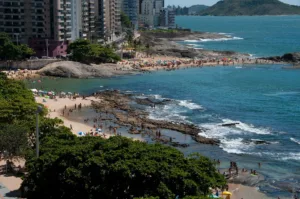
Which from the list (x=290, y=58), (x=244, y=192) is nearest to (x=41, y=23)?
(x=290, y=58)

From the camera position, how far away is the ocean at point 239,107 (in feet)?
146

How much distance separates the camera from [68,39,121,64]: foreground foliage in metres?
98.0

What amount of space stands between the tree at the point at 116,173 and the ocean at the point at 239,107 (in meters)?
12.1

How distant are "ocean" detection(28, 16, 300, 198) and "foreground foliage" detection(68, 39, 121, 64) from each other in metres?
10.1

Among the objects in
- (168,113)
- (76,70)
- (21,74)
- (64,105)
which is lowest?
(168,113)

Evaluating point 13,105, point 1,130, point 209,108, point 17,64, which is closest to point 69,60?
point 17,64

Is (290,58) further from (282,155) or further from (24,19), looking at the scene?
(282,155)

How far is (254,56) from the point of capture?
133500 millimetres

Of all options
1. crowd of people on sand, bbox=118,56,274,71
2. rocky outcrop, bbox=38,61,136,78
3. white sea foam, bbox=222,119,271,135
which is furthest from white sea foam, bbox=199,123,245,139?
crowd of people on sand, bbox=118,56,274,71

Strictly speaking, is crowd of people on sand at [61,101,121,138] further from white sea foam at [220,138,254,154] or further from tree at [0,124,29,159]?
tree at [0,124,29,159]

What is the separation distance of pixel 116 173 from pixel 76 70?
2651 inches

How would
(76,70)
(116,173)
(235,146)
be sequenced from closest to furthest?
1. (116,173)
2. (235,146)
3. (76,70)

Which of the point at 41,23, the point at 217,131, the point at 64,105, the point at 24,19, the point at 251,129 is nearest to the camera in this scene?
the point at 217,131

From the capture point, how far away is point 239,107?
67562 millimetres
